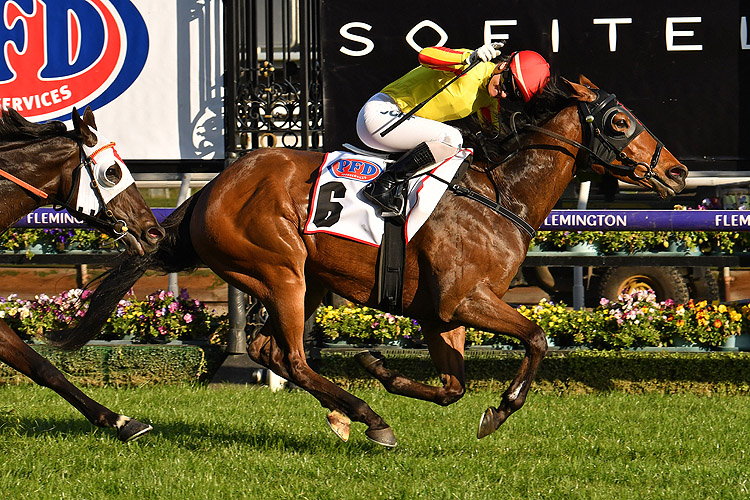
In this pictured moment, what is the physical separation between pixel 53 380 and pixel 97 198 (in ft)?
3.00

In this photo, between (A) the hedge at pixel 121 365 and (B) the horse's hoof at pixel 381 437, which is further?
(A) the hedge at pixel 121 365

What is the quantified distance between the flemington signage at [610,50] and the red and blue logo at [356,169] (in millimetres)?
2732

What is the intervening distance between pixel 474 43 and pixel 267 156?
319 centimetres

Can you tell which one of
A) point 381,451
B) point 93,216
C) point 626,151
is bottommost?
point 381,451

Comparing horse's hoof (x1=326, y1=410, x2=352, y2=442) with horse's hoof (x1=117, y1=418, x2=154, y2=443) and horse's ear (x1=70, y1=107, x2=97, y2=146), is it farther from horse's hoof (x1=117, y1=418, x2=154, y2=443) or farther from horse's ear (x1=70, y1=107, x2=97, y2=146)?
horse's ear (x1=70, y1=107, x2=97, y2=146)

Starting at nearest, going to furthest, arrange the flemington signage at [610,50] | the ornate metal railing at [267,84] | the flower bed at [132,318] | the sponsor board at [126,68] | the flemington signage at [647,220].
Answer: the flemington signage at [647,220] → the flower bed at [132,318] → the ornate metal railing at [267,84] → the flemington signage at [610,50] → the sponsor board at [126,68]

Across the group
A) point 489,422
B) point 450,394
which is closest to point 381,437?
point 450,394

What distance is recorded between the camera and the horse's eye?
463cm

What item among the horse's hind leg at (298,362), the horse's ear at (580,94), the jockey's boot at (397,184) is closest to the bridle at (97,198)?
the horse's hind leg at (298,362)

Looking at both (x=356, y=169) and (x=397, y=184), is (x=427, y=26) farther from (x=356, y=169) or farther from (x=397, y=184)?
(x=397, y=184)

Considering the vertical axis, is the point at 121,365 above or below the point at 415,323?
below

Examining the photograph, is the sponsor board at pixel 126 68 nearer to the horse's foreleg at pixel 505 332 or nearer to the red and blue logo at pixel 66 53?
the red and blue logo at pixel 66 53

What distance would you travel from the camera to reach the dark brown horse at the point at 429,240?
15.3ft

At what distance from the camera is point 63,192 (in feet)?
15.4
